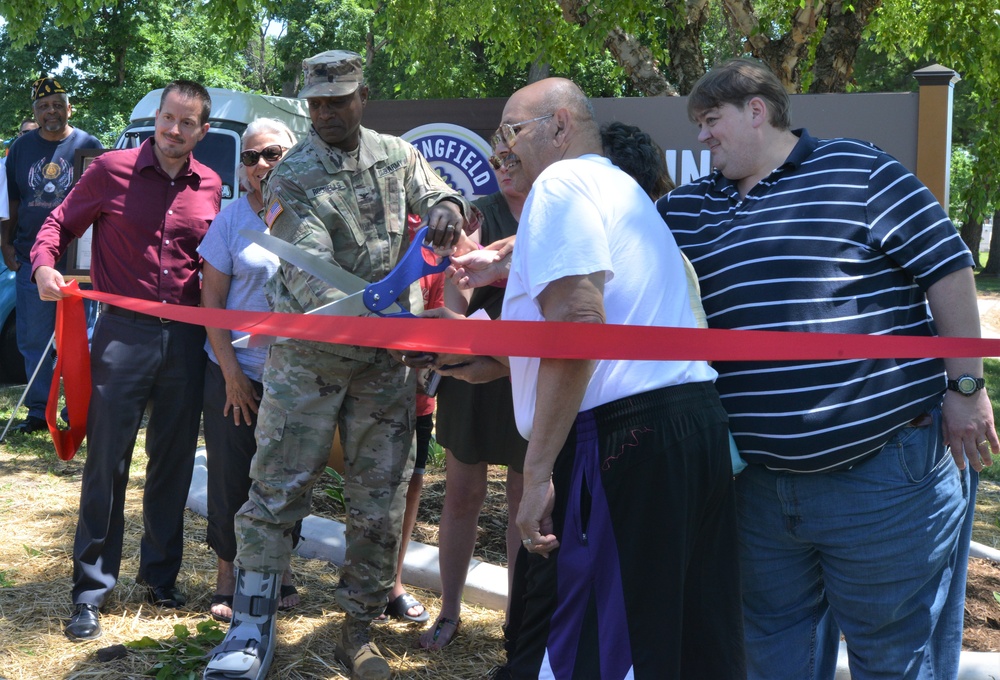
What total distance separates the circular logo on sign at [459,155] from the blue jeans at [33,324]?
3.47 m

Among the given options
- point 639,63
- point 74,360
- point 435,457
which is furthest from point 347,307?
point 639,63

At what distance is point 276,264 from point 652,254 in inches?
84.7

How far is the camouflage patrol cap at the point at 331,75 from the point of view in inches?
136

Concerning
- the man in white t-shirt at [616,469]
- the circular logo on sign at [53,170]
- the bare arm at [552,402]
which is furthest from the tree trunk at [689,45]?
the bare arm at [552,402]

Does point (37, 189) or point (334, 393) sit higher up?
point (37, 189)

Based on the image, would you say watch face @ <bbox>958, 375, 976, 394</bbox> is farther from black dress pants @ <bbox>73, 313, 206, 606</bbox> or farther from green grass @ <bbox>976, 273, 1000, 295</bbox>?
green grass @ <bbox>976, 273, 1000, 295</bbox>

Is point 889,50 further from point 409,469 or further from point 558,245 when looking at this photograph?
point 558,245

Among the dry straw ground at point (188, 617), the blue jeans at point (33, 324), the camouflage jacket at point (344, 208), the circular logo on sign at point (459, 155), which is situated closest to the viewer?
the camouflage jacket at point (344, 208)

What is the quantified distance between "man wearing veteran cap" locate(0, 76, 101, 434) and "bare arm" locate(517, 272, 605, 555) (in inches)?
242

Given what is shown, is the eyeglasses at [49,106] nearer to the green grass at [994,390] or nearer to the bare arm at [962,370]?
the bare arm at [962,370]

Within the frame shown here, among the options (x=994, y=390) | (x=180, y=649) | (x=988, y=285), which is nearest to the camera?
(x=180, y=649)

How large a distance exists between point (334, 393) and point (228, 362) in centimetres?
71

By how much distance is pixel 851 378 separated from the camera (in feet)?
8.21

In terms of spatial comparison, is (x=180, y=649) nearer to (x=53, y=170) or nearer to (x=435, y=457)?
(x=435, y=457)
